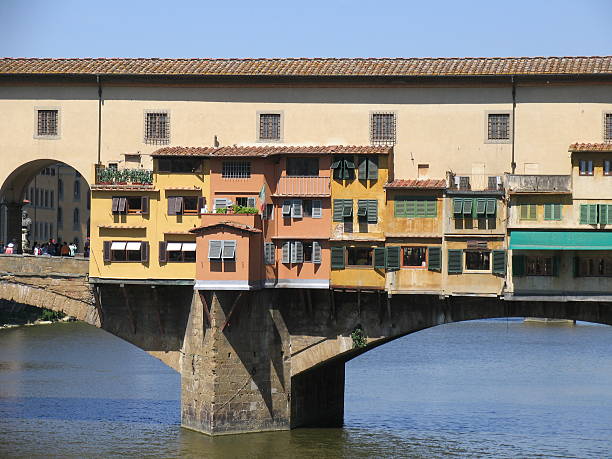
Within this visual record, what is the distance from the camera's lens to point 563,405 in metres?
57.2

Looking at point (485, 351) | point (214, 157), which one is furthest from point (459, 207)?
point (485, 351)

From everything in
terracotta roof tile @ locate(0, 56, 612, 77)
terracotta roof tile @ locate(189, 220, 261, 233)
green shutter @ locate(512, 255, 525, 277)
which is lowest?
green shutter @ locate(512, 255, 525, 277)

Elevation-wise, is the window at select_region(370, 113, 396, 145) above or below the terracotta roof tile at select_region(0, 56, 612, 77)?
below

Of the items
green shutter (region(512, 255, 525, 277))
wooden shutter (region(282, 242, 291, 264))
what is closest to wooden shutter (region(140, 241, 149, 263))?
wooden shutter (region(282, 242, 291, 264))

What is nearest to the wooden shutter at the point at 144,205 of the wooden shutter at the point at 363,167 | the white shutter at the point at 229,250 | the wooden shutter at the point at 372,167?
the white shutter at the point at 229,250

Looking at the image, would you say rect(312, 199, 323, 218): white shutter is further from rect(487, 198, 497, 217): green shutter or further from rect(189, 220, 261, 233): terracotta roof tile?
rect(487, 198, 497, 217): green shutter

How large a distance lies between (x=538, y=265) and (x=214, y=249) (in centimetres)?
1119

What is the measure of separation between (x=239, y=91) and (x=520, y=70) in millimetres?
10183

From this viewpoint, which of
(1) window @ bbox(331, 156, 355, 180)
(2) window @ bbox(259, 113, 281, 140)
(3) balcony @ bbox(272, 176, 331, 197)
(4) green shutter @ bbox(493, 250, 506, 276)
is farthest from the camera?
(2) window @ bbox(259, 113, 281, 140)

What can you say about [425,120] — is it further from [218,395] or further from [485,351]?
[485,351]

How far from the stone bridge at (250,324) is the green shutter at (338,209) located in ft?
8.94

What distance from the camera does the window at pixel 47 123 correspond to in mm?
50969

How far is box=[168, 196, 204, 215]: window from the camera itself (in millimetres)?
48531

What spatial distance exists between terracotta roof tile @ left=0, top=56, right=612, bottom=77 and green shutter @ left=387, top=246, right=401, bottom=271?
20.5ft
